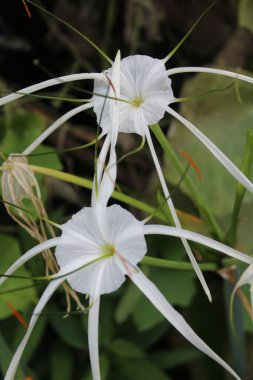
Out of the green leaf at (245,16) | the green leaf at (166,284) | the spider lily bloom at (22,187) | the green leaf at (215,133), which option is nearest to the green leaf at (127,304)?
the green leaf at (166,284)

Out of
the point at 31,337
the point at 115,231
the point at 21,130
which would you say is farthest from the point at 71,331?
the point at 115,231

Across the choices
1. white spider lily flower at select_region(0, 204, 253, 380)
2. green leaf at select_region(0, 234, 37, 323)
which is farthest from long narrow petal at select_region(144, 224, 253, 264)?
green leaf at select_region(0, 234, 37, 323)

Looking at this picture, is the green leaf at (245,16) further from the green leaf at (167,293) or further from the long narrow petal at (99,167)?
the long narrow petal at (99,167)

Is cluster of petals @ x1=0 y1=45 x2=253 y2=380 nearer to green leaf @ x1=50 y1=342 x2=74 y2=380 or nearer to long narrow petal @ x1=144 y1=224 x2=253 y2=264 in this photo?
long narrow petal @ x1=144 y1=224 x2=253 y2=264

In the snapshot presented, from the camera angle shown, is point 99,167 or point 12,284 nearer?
point 99,167

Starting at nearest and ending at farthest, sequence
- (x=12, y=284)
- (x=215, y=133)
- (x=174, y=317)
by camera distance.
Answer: (x=174, y=317)
(x=12, y=284)
(x=215, y=133)

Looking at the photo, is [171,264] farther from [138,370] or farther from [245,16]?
[245,16]
